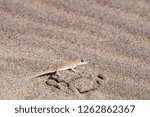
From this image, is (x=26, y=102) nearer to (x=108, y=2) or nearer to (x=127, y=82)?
(x=127, y=82)

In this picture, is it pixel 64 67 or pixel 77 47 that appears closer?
pixel 64 67

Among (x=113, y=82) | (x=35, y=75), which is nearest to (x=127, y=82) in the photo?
(x=113, y=82)

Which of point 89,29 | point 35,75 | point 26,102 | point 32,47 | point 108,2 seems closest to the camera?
point 26,102

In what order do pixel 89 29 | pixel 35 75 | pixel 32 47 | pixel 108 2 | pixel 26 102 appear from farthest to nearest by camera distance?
pixel 108 2
pixel 89 29
pixel 32 47
pixel 35 75
pixel 26 102

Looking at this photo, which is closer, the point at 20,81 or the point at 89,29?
the point at 20,81

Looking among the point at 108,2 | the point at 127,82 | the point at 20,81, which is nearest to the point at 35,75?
the point at 20,81

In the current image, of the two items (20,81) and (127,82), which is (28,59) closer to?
(20,81)

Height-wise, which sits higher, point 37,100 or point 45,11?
point 45,11
